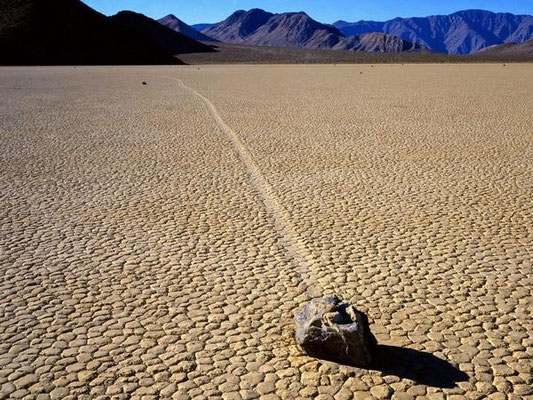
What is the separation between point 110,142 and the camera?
10773 millimetres

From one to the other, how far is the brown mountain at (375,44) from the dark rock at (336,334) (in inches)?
7158

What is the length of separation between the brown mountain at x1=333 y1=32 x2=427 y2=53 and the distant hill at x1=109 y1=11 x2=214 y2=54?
88310 millimetres

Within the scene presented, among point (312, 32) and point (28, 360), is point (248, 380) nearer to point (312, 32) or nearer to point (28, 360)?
point (28, 360)

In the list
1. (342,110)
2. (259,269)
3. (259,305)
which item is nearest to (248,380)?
(259,305)

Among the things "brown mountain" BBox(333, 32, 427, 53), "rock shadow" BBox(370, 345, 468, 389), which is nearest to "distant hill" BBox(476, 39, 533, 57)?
"brown mountain" BBox(333, 32, 427, 53)

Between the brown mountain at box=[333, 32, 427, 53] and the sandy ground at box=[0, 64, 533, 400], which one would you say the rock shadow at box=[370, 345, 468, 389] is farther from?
the brown mountain at box=[333, 32, 427, 53]

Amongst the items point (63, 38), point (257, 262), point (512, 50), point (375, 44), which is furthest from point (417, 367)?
point (375, 44)

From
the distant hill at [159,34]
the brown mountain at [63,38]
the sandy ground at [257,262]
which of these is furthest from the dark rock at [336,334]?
the distant hill at [159,34]

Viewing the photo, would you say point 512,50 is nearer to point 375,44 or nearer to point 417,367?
point 375,44

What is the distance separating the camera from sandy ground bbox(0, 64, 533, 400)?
133 inches

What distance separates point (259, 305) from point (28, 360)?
56.1 inches

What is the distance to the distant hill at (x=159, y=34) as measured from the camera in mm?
95750

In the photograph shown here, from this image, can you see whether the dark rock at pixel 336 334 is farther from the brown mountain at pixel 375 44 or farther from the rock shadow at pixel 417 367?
the brown mountain at pixel 375 44

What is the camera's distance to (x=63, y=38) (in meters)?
58.9
